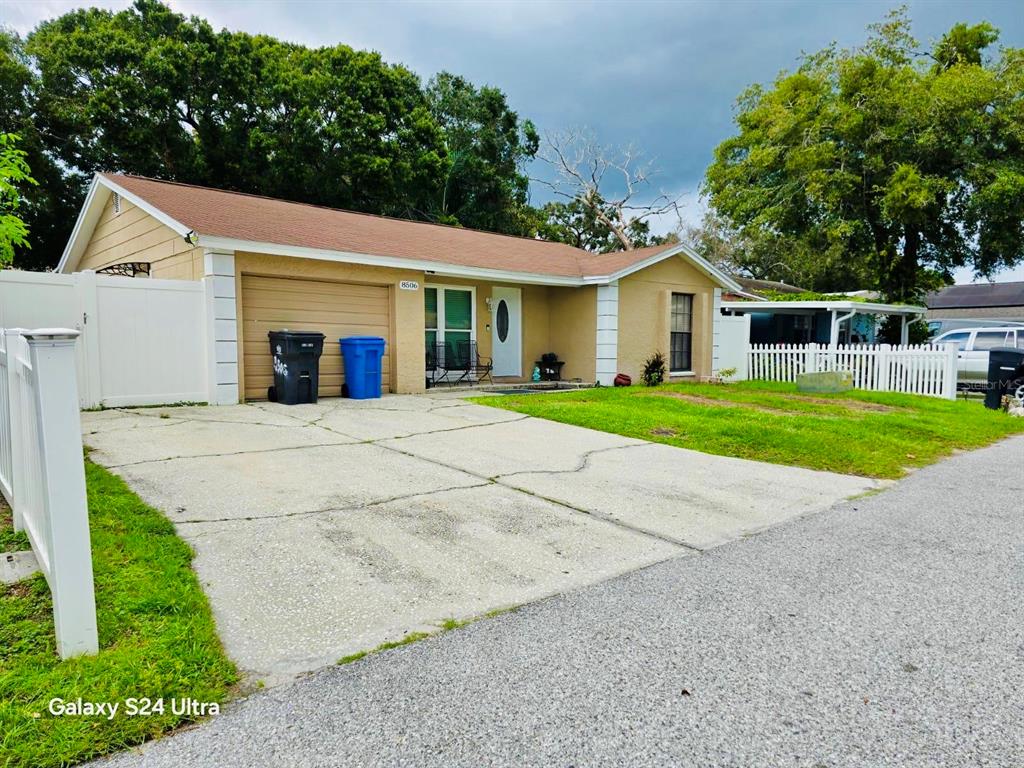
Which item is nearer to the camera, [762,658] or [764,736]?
[764,736]

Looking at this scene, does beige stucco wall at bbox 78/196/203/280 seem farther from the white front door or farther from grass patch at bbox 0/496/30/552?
grass patch at bbox 0/496/30/552

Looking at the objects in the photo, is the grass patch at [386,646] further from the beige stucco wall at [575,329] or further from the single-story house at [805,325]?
the single-story house at [805,325]

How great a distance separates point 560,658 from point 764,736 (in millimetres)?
789

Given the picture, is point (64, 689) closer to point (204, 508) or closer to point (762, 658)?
point (204, 508)

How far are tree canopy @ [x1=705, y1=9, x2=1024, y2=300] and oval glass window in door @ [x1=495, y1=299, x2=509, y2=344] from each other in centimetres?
1353

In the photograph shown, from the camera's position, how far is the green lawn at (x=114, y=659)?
1898 mm

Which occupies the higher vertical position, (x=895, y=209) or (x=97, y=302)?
(x=895, y=209)

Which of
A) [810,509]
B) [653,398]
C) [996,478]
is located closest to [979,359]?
[653,398]

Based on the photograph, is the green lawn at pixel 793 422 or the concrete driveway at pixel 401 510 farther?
the green lawn at pixel 793 422

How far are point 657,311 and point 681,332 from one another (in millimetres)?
1171

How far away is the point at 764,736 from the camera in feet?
6.56

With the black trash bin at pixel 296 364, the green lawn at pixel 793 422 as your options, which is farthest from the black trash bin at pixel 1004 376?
the black trash bin at pixel 296 364

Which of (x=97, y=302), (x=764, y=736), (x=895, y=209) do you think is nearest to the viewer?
(x=764, y=736)

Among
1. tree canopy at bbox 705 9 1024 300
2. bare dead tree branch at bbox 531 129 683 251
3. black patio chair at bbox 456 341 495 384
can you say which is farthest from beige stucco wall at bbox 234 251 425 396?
bare dead tree branch at bbox 531 129 683 251
